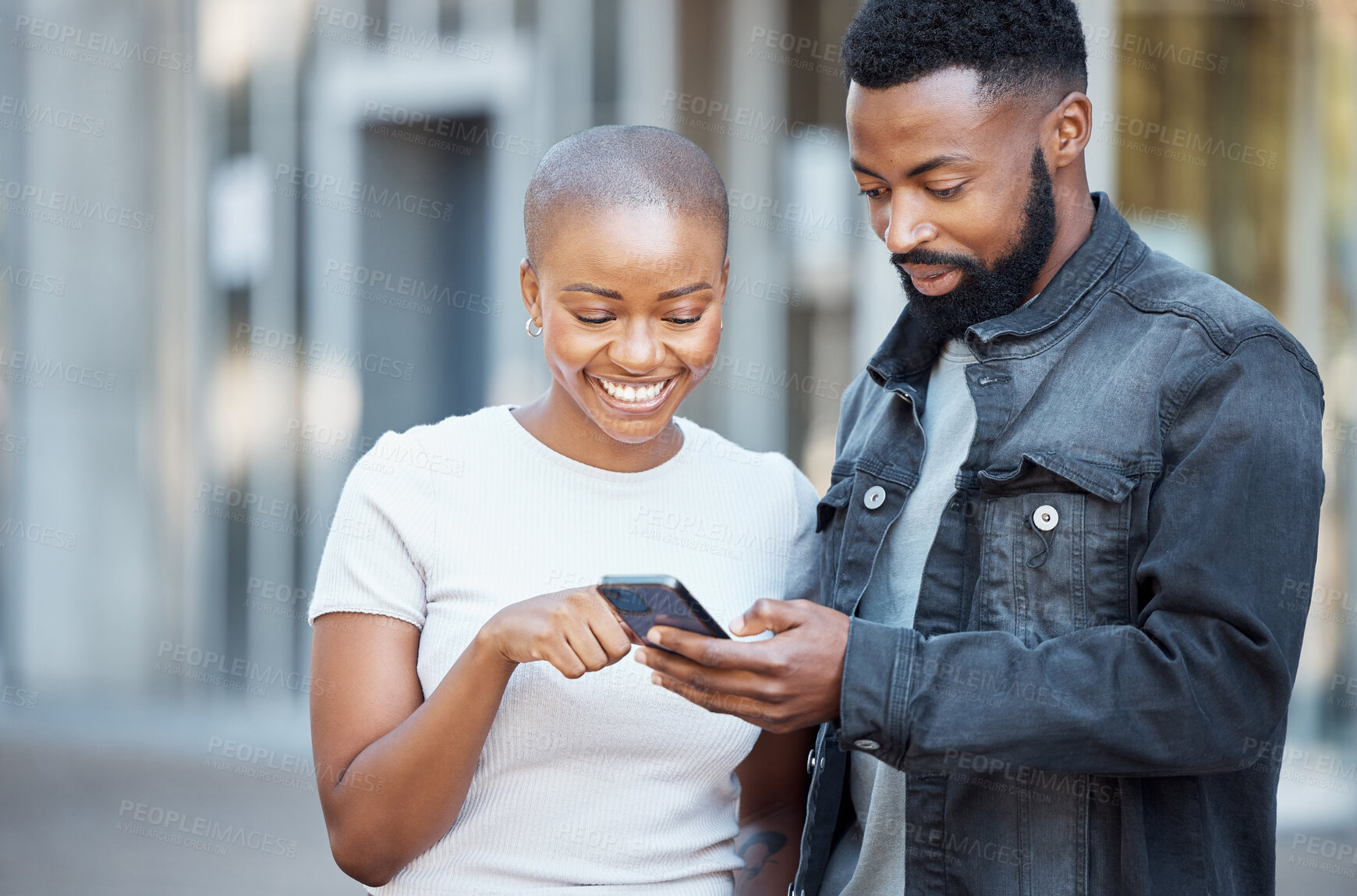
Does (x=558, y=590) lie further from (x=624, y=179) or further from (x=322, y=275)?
(x=322, y=275)

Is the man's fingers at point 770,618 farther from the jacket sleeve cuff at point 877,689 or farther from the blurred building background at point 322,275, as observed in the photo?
the blurred building background at point 322,275

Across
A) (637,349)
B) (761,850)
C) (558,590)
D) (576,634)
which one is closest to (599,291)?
(637,349)

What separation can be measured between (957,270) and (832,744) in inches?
32.0

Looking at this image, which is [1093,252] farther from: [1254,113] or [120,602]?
[120,602]

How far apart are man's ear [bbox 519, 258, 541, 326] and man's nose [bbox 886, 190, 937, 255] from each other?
58 cm

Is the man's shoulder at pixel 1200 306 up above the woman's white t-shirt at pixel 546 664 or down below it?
above

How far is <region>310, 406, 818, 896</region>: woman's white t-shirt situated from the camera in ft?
6.69

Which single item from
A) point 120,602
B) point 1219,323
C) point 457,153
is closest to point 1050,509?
point 1219,323

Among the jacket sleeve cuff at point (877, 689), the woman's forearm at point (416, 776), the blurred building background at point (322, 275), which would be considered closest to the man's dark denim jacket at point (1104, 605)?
the jacket sleeve cuff at point (877, 689)

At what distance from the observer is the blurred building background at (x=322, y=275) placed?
242 inches

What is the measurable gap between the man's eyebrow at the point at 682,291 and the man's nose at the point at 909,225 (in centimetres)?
31

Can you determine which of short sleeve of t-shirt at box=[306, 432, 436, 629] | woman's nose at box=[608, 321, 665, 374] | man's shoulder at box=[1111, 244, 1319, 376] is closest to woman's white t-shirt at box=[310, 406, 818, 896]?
short sleeve of t-shirt at box=[306, 432, 436, 629]

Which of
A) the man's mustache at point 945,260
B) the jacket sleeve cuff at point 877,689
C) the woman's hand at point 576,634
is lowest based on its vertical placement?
the jacket sleeve cuff at point 877,689

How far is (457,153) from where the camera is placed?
762 cm
